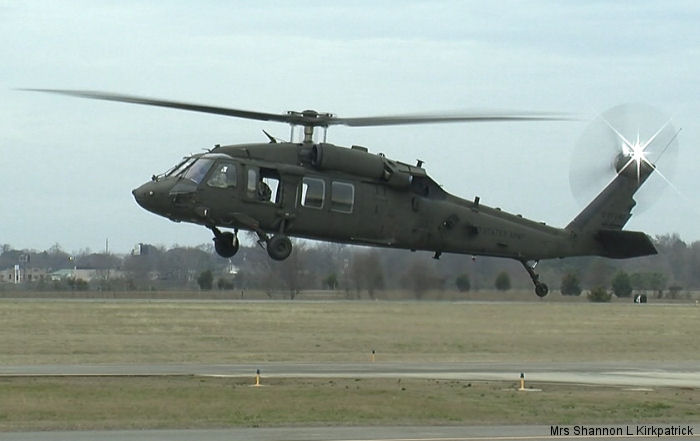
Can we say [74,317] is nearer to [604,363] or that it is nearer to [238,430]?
[604,363]

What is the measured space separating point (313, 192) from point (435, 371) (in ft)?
84.3

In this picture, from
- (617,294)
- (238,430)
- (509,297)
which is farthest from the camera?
(617,294)

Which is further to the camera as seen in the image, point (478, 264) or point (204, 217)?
point (478, 264)

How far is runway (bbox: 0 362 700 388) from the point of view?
47.3m

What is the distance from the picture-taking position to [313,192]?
86.8ft

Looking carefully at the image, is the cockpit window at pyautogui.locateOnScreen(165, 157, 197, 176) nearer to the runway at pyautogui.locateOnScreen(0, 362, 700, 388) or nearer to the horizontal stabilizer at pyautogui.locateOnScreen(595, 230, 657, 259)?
the horizontal stabilizer at pyautogui.locateOnScreen(595, 230, 657, 259)

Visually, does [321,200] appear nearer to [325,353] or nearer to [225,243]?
[225,243]

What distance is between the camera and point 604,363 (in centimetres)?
5847

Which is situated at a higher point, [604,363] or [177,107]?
[177,107]

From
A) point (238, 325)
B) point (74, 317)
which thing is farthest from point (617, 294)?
point (74, 317)

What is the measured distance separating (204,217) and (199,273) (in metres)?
70.6

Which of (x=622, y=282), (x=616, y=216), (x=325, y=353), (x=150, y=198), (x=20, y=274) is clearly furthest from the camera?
(x=20, y=274)

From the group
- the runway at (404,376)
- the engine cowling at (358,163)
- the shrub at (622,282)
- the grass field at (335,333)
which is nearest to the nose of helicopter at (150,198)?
the engine cowling at (358,163)

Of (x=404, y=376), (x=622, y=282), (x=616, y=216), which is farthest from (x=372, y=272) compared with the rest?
(x=622, y=282)
